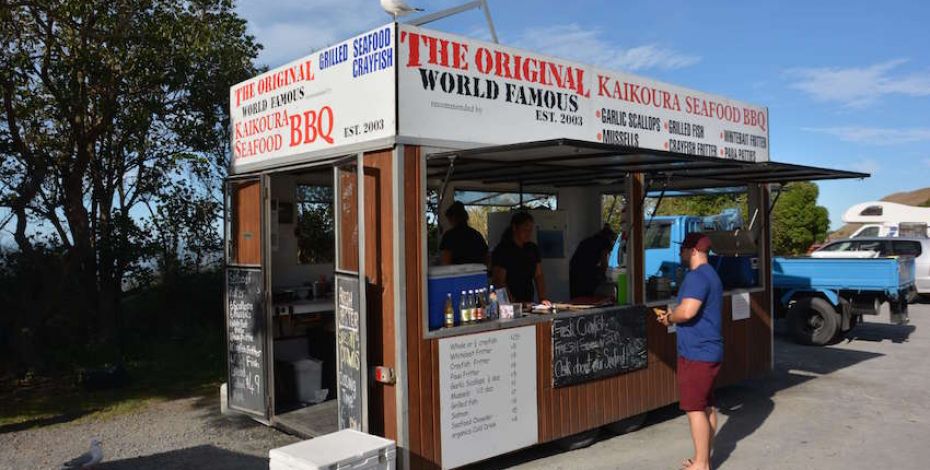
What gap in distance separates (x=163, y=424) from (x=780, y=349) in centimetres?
866

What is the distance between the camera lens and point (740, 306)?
7.56 metres

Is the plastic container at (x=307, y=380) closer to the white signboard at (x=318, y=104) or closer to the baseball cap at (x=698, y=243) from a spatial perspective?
the white signboard at (x=318, y=104)

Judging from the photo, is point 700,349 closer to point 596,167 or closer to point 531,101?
point 596,167

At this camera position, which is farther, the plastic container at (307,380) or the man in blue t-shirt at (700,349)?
the plastic container at (307,380)

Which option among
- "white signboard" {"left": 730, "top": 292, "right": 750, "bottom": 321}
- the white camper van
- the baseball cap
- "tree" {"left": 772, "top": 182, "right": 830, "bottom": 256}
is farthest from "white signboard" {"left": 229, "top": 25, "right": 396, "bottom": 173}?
the white camper van

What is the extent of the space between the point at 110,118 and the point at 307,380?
5.11 meters

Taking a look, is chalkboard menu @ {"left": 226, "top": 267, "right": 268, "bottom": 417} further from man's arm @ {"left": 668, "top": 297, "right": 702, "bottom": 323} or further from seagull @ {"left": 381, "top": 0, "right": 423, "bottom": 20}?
man's arm @ {"left": 668, "top": 297, "right": 702, "bottom": 323}

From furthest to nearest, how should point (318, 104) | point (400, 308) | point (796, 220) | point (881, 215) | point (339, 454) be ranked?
point (881, 215)
point (796, 220)
point (318, 104)
point (400, 308)
point (339, 454)

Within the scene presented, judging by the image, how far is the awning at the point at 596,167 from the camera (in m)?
4.99

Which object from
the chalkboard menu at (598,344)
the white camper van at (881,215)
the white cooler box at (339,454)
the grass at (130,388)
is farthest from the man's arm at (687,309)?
the white camper van at (881,215)

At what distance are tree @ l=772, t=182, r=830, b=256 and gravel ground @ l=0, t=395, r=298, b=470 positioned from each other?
1809 cm

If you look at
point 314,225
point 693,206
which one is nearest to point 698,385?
point 314,225

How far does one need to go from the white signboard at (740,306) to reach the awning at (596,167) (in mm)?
1296

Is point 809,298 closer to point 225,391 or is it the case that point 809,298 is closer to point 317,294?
point 317,294
